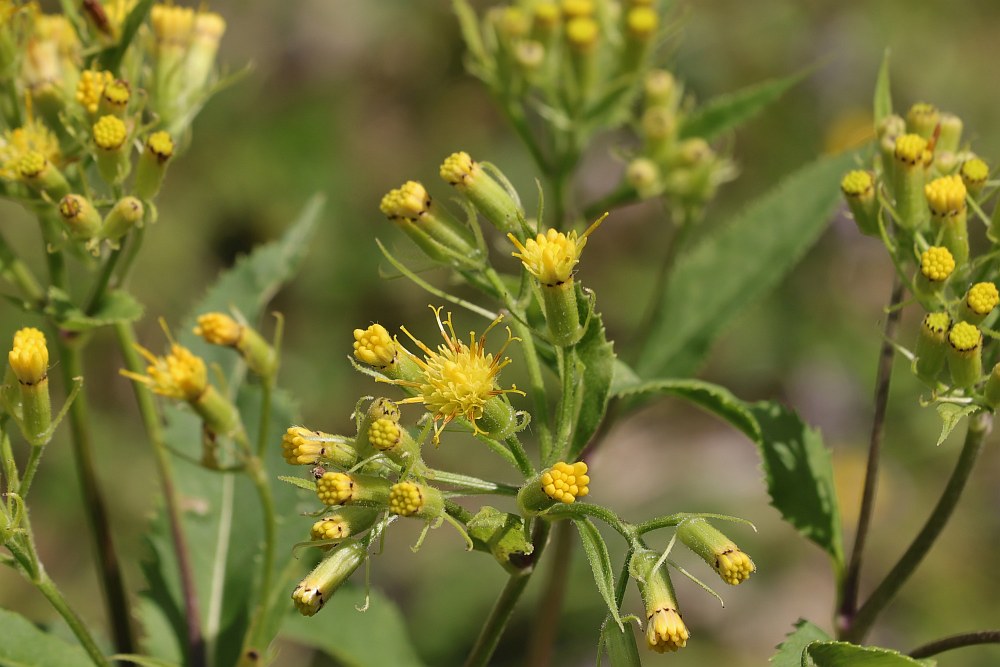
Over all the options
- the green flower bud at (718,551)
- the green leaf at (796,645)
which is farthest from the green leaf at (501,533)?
the green leaf at (796,645)

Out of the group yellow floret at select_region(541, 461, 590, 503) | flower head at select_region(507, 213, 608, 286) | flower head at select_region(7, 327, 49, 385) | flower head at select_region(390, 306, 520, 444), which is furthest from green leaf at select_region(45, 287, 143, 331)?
yellow floret at select_region(541, 461, 590, 503)

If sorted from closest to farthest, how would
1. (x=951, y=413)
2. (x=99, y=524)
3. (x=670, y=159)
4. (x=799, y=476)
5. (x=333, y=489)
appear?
(x=333, y=489) < (x=951, y=413) < (x=799, y=476) < (x=99, y=524) < (x=670, y=159)

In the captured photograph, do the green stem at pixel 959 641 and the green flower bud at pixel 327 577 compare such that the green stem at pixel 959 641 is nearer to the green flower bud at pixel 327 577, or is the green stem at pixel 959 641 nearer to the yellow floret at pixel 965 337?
the yellow floret at pixel 965 337

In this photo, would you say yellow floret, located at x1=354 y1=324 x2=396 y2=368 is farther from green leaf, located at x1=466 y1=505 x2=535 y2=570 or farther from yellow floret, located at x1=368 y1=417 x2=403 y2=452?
green leaf, located at x1=466 y1=505 x2=535 y2=570

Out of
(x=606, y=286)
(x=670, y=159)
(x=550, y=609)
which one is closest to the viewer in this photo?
(x=550, y=609)

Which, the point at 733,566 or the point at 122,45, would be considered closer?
the point at 733,566

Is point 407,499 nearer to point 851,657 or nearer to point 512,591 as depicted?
point 512,591

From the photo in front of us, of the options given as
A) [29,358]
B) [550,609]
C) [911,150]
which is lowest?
[550,609]

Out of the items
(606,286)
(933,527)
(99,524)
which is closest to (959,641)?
(933,527)
